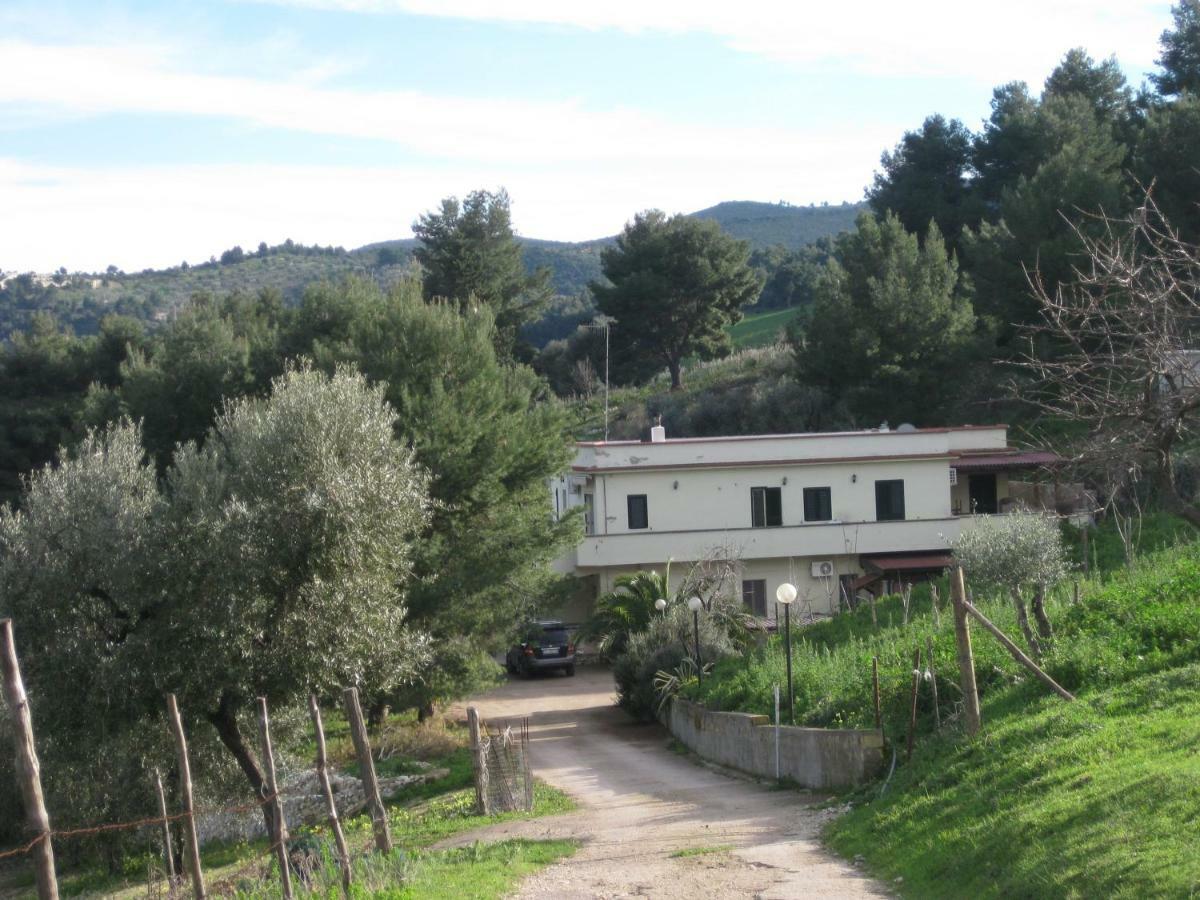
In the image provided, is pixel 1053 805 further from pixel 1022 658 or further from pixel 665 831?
pixel 665 831

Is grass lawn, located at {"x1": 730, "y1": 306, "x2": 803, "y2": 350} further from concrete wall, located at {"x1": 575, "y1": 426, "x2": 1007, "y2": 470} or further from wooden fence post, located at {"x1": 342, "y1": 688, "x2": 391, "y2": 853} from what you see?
wooden fence post, located at {"x1": 342, "y1": 688, "x2": 391, "y2": 853}

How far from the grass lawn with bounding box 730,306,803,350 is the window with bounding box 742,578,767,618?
3927 centimetres

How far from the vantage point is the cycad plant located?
96.8 feet

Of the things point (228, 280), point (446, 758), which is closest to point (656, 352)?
point (446, 758)

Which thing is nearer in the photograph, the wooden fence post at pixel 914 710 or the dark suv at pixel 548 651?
the wooden fence post at pixel 914 710

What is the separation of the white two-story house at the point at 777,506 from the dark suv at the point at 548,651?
2.76 m

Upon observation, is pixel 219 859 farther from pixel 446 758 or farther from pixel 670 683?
pixel 670 683

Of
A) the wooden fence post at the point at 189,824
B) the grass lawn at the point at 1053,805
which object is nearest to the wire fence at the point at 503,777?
the grass lawn at the point at 1053,805

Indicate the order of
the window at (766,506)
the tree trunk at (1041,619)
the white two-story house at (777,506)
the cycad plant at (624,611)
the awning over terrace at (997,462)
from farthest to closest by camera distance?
the awning over terrace at (997,462)
the window at (766,506)
the white two-story house at (777,506)
the cycad plant at (624,611)
the tree trunk at (1041,619)

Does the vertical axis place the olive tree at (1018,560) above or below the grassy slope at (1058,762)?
above

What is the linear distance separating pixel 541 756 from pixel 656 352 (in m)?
46.0

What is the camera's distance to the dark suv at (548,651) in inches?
1473

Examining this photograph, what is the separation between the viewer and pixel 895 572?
1535 inches

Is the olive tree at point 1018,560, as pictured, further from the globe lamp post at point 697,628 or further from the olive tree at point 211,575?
the olive tree at point 211,575
